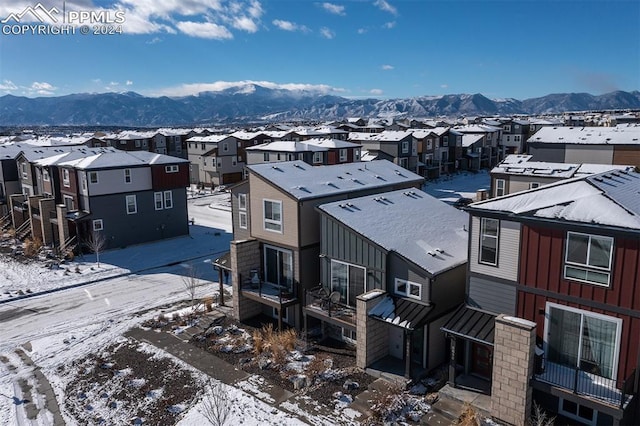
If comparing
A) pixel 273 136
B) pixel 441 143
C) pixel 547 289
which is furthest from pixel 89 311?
pixel 441 143

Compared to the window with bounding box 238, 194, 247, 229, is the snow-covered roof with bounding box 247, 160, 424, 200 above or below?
above

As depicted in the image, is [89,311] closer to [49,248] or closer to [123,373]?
[123,373]

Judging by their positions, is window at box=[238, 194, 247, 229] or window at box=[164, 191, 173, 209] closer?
window at box=[238, 194, 247, 229]

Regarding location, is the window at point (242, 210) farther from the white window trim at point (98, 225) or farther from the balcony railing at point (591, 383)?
the white window trim at point (98, 225)

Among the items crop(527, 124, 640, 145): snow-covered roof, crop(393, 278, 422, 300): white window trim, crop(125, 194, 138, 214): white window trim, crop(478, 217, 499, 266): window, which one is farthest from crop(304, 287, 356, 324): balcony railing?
crop(527, 124, 640, 145): snow-covered roof

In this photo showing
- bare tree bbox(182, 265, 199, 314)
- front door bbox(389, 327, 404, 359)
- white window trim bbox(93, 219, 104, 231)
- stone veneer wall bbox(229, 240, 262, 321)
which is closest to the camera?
front door bbox(389, 327, 404, 359)

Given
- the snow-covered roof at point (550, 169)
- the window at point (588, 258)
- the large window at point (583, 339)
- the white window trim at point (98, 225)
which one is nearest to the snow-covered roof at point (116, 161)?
the white window trim at point (98, 225)

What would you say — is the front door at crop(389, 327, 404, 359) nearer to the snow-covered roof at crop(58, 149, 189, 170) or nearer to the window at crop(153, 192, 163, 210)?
the window at crop(153, 192, 163, 210)
